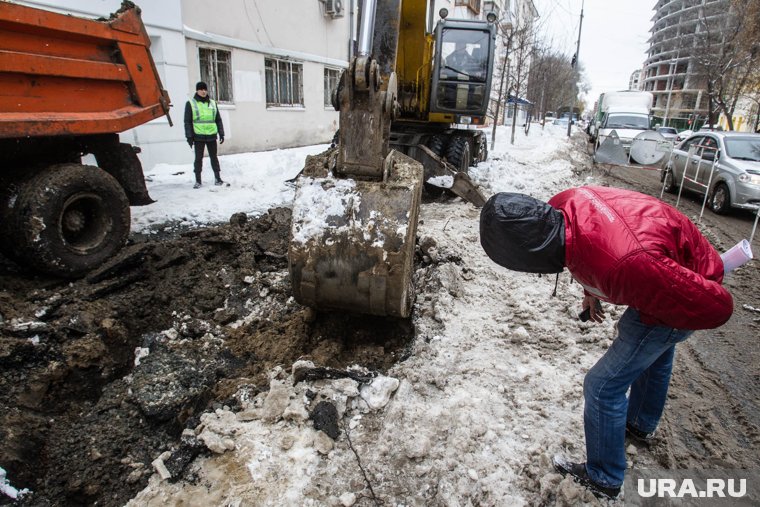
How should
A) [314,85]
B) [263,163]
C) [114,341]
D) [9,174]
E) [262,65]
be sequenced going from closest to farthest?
[114,341], [9,174], [263,163], [262,65], [314,85]

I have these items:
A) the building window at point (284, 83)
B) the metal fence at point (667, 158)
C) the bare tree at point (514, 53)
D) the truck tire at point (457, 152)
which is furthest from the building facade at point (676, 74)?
the truck tire at point (457, 152)

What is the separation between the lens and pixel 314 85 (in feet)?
49.2

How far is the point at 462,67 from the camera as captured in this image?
27.8 feet

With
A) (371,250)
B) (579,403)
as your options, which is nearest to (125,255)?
(371,250)

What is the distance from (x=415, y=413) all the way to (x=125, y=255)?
3.12 metres

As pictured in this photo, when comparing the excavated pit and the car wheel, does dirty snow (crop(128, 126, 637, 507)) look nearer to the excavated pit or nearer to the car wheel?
the excavated pit

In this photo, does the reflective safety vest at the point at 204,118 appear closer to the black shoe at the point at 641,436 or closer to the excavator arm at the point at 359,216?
the excavator arm at the point at 359,216

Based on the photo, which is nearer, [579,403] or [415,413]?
[415,413]

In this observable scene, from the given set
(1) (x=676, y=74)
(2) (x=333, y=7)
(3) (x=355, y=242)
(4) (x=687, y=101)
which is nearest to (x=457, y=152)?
(3) (x=355, y=242)

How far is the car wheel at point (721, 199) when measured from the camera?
921 cm

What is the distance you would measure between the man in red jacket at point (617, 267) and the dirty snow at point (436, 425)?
0.38 m

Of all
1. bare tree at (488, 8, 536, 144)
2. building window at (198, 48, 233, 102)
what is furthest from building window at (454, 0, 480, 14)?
building window at (198, 48, 233, 102)

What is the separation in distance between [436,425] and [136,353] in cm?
220

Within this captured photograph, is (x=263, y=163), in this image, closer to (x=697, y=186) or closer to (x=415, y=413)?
(x=415, y=413)
